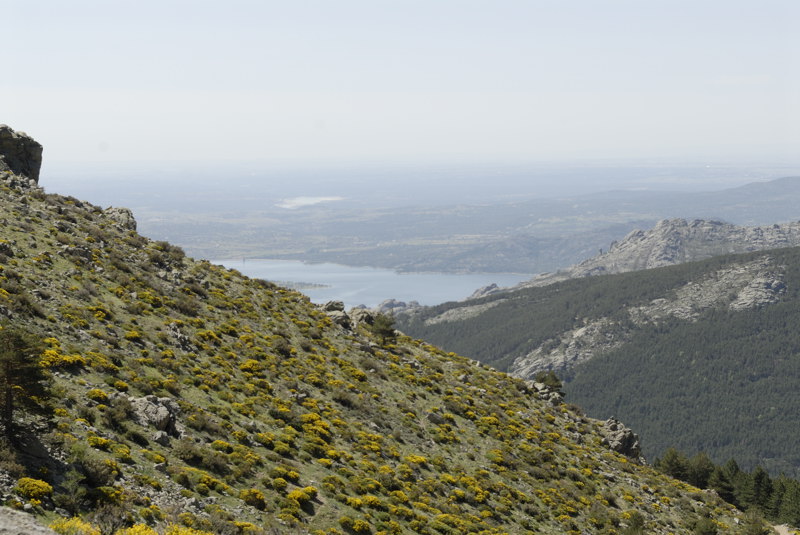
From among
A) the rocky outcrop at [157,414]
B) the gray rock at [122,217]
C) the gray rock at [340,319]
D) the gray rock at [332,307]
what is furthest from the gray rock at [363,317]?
the rocky outcrop at [157,414]

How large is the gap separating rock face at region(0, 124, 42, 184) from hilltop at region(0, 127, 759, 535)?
579 cm

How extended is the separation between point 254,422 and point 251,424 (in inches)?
26.0

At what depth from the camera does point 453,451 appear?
39125 mm

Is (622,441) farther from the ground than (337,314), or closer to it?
closer to it

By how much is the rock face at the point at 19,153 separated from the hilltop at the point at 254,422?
5786 millimetres

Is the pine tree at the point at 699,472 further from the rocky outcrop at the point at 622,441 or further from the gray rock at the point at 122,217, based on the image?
the gray rock at the point at 122,217

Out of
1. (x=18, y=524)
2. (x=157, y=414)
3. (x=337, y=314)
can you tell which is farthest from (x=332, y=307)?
(x=18, y=524)

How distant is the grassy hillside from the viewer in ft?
69.2

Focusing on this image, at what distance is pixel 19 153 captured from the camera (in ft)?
181

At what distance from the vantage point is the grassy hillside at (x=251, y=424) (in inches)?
830

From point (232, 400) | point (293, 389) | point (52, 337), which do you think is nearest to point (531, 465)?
point (293, 389)

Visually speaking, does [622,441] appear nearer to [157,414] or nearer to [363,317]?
[363,317]

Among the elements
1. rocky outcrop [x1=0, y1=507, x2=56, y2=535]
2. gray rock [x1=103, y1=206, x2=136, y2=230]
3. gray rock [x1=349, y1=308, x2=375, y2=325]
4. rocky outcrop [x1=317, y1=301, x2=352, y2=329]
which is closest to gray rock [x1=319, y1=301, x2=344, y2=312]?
rocky outcrop [x1=317, y1=301, x2=352, y2=329]

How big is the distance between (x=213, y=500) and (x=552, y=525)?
21397 mm
